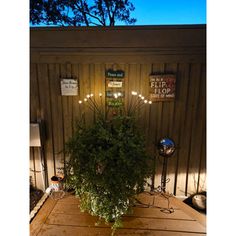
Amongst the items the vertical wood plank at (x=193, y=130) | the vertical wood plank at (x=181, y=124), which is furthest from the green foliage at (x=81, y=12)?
the vertical wood plank at (x=193, y=130)

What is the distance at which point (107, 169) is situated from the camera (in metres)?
1.47

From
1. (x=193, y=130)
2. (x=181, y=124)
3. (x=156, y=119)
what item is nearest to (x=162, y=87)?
(x=156, y=119)

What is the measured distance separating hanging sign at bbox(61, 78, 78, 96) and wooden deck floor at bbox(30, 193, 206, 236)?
121cm

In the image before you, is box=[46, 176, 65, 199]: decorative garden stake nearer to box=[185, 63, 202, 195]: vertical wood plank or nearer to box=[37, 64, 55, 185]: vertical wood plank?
box=[37, 64, 55, 185]: vertical wood plank

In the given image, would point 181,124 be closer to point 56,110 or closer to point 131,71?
point 131,71

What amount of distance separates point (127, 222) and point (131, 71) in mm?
1526

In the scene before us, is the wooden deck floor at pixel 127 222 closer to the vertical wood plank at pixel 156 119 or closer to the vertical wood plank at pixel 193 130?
the vertical wood plank at pixel 193 130

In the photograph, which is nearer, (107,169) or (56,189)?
(107,169)

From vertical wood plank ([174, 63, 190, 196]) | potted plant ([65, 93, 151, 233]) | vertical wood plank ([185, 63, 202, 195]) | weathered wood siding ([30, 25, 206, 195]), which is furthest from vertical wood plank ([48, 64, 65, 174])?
vertical wood plank ([185, 63, 202, 195])

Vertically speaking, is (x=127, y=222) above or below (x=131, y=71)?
below

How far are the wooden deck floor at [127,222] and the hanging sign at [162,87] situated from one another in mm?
1185

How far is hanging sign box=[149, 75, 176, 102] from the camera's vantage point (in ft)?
6.42
